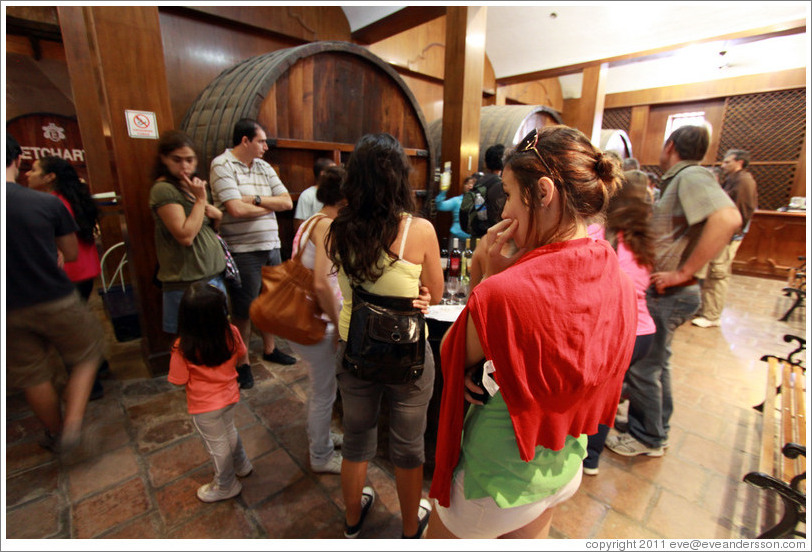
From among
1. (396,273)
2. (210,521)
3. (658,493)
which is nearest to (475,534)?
(396,273)

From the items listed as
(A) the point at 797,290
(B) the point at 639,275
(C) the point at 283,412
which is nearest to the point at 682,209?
Result: (B) the point at 639,275

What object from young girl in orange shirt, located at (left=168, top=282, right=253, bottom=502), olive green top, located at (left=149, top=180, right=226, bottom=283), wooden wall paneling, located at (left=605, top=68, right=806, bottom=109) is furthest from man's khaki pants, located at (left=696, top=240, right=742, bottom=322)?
wooden wall paneling, located at (left=605, top=68, right=806, bottom=109)

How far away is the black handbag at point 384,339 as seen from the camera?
1.28 meters

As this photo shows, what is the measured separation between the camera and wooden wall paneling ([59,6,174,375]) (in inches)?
90.8

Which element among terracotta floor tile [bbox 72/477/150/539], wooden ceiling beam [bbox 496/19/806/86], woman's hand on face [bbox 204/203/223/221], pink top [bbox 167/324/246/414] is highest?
wooden ceiling beam [bbox 496/19/806/86]

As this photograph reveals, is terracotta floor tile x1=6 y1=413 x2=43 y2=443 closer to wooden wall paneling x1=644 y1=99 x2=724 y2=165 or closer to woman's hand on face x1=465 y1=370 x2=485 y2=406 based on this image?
woman's hand on face x1=465 y1=370 x2=485 y2=406

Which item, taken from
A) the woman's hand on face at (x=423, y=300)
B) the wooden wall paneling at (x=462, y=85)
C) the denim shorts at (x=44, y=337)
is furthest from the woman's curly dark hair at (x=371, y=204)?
the wooden wall paneling at (x=462, y=85)

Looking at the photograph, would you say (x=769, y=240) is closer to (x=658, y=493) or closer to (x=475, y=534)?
(x=658, y=493)

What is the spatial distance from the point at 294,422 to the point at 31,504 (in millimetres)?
1231

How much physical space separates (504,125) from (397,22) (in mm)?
1847

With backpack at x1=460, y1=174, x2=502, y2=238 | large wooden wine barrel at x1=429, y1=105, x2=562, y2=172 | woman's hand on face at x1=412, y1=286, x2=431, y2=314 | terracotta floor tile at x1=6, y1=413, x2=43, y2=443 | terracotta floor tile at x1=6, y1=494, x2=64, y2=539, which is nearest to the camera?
terracotta floor tile at x1=6, y1=413, x2=43, y2=443

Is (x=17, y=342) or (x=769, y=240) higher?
(x=17, y=342)

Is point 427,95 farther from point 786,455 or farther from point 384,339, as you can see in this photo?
point 786,455

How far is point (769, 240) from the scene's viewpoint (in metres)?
6.47
